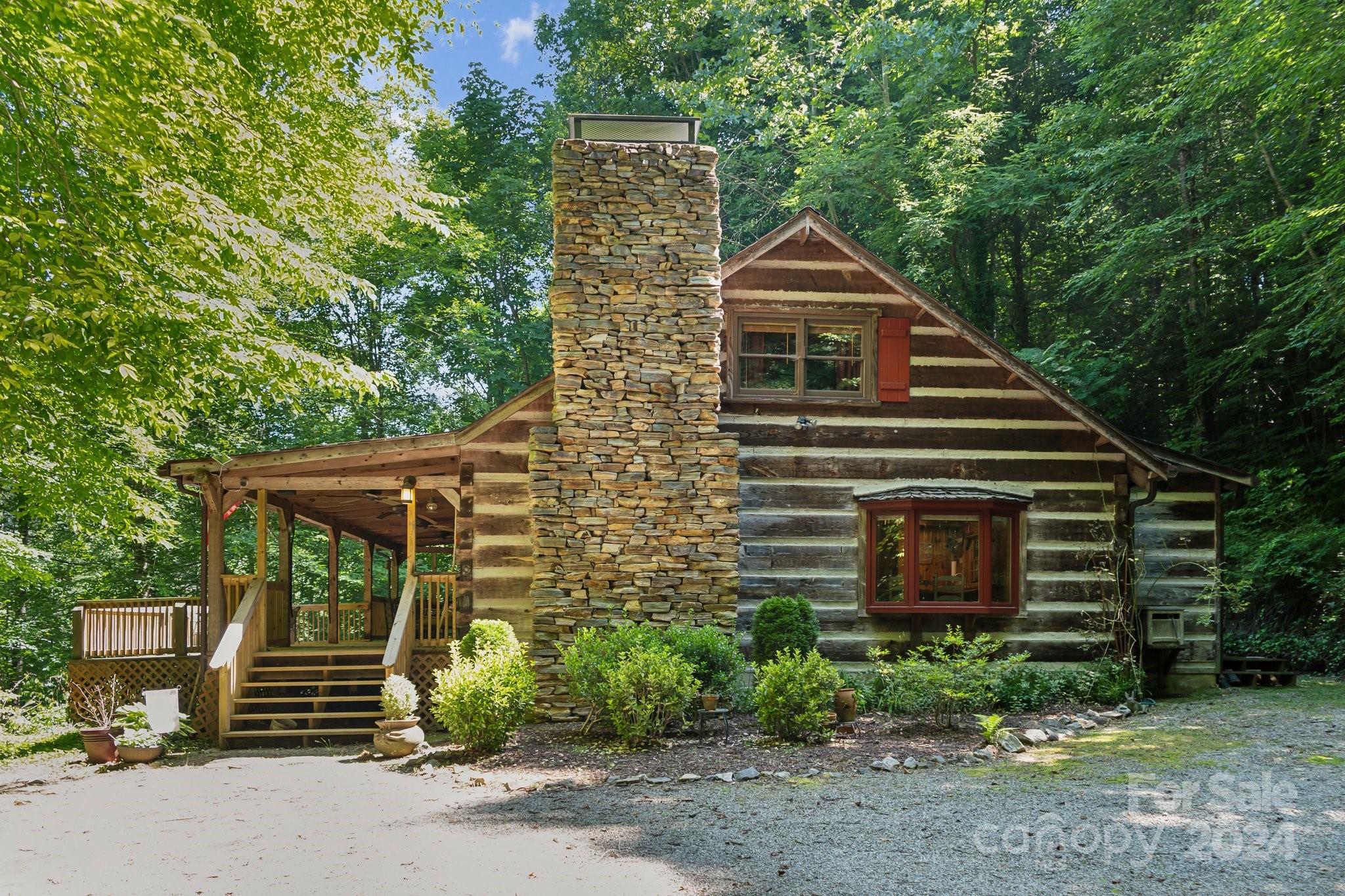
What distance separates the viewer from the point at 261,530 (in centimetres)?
1343

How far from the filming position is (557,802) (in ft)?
25.3

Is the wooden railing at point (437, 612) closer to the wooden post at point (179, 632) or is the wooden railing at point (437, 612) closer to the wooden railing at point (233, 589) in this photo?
the wooden railing at point (233, 589)

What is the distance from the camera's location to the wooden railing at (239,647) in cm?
1165

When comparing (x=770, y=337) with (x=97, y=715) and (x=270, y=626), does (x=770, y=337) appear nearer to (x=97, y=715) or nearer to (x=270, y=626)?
(x=270, y=626)

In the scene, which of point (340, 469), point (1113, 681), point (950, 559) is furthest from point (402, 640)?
point (1113, 681)

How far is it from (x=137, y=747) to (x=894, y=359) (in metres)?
10.4

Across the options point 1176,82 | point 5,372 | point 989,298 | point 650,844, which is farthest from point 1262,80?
point 5,372

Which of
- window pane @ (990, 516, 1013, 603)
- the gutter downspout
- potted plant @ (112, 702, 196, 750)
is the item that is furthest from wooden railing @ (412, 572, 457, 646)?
the gutter downspout

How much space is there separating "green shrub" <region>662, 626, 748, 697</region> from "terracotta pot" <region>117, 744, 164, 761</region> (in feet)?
19.3

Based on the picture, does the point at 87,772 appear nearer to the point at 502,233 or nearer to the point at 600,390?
the point at 600,390

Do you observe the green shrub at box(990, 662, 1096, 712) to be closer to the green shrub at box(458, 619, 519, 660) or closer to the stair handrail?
the green shrub at box(458, 619, 519, 660)

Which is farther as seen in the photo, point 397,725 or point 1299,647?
point 1299,647

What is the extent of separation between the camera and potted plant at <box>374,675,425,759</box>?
1038 centimetres

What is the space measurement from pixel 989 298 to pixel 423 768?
2057cm
